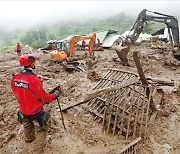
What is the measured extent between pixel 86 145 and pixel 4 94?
365 centimetres

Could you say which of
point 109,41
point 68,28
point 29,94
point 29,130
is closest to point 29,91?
point 29,94

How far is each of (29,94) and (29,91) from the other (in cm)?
6

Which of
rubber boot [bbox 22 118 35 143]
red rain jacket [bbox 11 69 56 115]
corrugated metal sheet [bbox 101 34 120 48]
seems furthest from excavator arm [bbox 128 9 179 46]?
red rain jacket [bbox 11 69 56 115]

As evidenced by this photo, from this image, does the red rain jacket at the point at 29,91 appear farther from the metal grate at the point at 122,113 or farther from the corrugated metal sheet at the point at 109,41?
the corrugated metal sheet at the point at 109,41

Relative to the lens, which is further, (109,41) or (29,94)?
(109,41)

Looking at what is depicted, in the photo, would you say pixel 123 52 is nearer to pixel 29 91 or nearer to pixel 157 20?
pixel 157 20

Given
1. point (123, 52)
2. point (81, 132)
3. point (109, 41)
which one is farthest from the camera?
point (109, 41)

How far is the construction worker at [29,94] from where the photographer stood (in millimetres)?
3898

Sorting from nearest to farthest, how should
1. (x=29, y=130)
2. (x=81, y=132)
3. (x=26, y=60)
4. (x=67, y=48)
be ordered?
(x=26, y=60) < (x=29, y=130) < (x=81, y=132) < (x=67, y=48)

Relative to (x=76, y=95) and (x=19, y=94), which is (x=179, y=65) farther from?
(x=19, y=94)

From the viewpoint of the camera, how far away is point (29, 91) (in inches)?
155

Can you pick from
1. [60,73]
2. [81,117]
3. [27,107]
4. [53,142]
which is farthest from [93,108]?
[60,73]

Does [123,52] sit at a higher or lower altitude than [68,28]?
higher

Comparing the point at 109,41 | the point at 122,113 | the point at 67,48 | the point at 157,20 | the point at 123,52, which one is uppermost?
the point at 157,20
